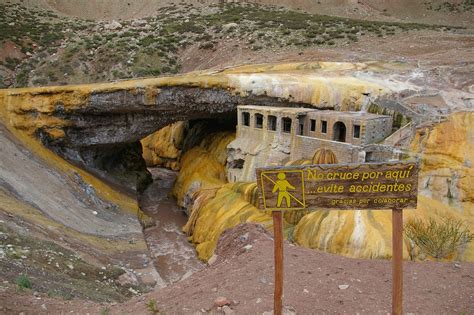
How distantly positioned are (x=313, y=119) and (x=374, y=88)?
4241mm

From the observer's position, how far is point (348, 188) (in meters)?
7.84

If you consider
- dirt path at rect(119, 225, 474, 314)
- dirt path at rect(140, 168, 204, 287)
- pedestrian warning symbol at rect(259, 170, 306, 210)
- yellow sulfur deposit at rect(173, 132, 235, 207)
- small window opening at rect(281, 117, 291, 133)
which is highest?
pedestrian warning symbol at rect(259, 170, 306, 210)

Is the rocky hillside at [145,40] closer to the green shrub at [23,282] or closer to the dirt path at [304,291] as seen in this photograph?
the dirt path at [304,291]

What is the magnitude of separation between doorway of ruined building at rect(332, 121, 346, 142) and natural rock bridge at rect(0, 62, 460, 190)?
2.47 metres

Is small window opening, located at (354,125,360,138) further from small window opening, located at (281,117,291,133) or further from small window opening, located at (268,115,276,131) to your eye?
small window opening, located at (268,115,276,131)

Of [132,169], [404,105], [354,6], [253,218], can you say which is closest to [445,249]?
[253,218]

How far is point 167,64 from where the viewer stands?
48.7 metres

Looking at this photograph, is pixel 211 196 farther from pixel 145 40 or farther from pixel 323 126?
pixel 145 40

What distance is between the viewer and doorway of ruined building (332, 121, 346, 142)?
25.9 m

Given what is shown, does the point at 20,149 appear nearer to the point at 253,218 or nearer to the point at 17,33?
the point at 253,218

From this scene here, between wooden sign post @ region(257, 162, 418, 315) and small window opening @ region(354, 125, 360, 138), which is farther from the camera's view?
small window opening @ region(354, 125, 360, 138)

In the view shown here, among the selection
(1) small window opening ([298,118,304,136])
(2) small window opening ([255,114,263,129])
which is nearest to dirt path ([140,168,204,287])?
(2) small window opening ([255,114,263,129])

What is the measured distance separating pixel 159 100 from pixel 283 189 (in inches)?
878

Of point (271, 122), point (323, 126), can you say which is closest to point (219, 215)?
point (271, 122)
